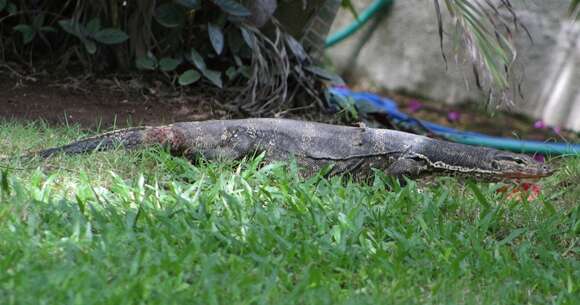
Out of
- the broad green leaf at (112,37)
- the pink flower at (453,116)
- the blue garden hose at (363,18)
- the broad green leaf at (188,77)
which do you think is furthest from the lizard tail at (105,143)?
the blue garden hose at (363,18)

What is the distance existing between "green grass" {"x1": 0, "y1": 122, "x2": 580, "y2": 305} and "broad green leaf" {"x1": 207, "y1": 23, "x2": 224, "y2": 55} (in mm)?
1842

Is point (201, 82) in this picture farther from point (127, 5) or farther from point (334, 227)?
point (334, 227)

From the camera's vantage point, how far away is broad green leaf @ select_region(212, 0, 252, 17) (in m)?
6.69

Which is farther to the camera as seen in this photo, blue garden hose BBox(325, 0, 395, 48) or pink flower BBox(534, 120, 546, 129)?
blue garden hose BBox(325, 0, 395, 48)

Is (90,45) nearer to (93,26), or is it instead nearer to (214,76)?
(93,26)

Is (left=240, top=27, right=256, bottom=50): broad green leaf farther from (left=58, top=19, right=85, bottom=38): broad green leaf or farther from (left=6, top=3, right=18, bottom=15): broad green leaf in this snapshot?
(left=6, top=3, right=18, bottom=15): broad green leaf

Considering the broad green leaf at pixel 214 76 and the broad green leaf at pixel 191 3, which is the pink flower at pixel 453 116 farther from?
the broad green leaf at pixel 191 3

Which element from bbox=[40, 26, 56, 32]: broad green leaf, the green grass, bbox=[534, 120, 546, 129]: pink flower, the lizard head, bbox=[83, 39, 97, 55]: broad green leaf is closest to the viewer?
the green grass

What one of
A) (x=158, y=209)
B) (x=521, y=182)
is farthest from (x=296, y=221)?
(x=521, y=182)

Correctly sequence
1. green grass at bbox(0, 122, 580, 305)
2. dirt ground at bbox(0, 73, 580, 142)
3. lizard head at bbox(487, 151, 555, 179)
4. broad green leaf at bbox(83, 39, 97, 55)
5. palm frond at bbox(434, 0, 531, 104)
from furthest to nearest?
broad green leaf at bbox(83, 39, 97, 55), dirt ground at bbox(0, 73, 580, 142), palm frond at bbox(434, 0, 531, 104), lizard head at bbox(487, 151, 555, 179), green grass at bbox(0, 122, 580, 305)

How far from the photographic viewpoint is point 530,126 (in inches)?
383

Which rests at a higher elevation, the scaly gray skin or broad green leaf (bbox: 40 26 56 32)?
the scaly gray skin

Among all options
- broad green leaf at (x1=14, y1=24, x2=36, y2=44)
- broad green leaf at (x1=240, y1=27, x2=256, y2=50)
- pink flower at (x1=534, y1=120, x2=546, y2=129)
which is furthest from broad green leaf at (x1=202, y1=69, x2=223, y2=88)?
pink flower at (x1=534, y1=120, x2=546, y2=129)

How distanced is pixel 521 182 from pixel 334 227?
2008 mm
